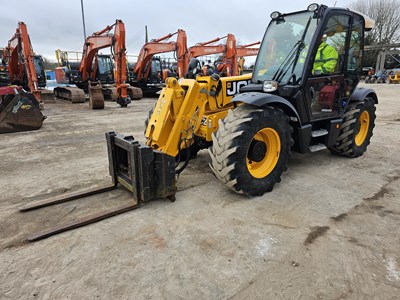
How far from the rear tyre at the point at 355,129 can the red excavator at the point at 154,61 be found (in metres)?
11.0

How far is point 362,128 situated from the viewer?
5.52 metres

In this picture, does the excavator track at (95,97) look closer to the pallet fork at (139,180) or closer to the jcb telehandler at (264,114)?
the jcb telehandler at (264,114)

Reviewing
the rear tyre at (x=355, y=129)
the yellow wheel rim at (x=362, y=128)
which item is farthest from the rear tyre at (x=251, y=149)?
the yellow wheel rim at (x=362, y=128)

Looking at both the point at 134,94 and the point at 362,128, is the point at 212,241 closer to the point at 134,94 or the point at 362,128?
the point at 362,128

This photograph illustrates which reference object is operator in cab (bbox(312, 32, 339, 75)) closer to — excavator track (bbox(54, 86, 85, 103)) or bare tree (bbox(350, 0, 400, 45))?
excavator track (bbox(54, 86, 85, 103))

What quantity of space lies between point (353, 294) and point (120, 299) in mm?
1679

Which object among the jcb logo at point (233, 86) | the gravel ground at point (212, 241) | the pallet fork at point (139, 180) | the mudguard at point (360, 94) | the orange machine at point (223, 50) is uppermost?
the orange machine at point (223, 50)

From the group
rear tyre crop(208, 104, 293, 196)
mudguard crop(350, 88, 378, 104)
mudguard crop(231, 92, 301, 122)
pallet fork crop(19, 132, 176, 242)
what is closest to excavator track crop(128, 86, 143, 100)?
mudguard crop(350, 88, 378, 104)

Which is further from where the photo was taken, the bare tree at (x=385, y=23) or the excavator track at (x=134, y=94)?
the bare tree at (x=385, y=23)

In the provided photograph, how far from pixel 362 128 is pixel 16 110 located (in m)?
8.05

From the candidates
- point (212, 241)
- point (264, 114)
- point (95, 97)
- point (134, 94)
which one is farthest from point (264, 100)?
point (134, 94)

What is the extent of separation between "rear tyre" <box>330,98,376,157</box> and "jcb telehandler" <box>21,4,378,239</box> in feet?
0.07

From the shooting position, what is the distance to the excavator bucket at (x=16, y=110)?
741cm

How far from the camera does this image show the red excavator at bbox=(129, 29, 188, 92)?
1494 cm
